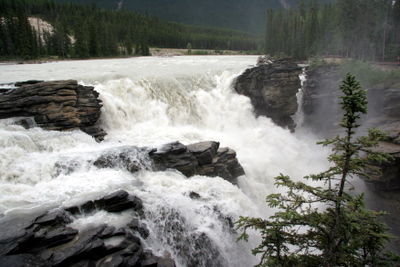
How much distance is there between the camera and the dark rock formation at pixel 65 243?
746 centimetres

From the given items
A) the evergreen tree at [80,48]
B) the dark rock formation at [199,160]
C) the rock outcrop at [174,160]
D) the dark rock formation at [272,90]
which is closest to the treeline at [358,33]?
the dark rock formation at [272,90]

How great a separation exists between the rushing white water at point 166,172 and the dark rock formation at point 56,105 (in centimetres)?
102

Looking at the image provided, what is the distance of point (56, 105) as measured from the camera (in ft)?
59.2

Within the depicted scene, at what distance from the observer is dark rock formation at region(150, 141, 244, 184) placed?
15.3 metres

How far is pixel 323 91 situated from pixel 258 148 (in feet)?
56.8

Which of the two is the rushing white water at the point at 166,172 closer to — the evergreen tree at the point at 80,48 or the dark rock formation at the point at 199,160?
the dark rock formation at the point at 199,160

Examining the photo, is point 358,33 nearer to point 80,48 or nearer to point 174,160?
point 174,160

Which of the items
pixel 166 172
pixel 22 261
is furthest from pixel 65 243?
pixel 166 172

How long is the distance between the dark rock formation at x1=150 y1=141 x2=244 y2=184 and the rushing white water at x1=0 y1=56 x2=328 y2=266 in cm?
71

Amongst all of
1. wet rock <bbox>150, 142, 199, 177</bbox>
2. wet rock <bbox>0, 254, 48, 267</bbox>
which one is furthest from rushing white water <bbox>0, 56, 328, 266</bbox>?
wet rock <bbox>0, 254, 48, 267</bbox>

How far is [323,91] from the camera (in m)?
36.1

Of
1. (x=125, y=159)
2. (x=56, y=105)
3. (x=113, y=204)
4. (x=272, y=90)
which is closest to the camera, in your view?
(x=113, y=204)

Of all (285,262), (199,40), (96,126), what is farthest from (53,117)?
(199,40)

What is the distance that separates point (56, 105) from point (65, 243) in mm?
12477
